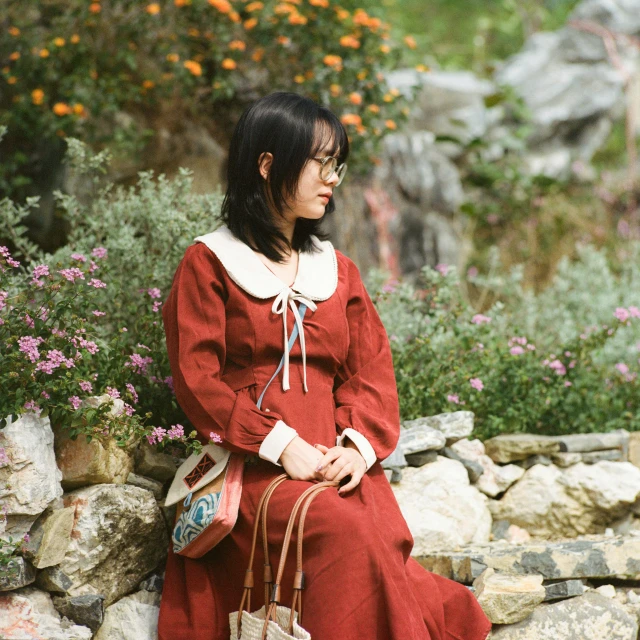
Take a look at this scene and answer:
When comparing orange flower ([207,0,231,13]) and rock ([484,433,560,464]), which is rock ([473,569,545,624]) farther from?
orange flower ([207,0,231,13])

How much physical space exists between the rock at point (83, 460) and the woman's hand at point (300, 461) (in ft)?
1.86

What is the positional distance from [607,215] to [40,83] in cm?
484

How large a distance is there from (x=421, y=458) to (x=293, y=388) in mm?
970

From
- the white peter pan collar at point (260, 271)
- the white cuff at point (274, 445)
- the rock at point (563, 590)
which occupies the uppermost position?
the white peter pan collar at point (260, 271)

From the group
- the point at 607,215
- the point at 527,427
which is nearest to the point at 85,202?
the point at 527,427

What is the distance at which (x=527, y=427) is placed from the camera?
3.79 meters

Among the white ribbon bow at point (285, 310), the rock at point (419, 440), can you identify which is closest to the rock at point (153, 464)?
the white ribbon bow at point (285, 310)

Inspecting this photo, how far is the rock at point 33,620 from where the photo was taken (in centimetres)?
219

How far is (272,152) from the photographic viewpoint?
2.49 metres

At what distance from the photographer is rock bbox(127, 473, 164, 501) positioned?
2625mm

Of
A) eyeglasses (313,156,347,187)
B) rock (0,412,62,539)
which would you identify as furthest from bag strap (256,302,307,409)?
rock (0,412,62,539)

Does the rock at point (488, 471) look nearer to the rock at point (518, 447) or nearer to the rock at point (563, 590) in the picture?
the rock at point (518, 447)

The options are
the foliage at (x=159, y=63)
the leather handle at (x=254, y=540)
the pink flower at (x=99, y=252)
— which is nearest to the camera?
the leather handle at (x=254, y=540)

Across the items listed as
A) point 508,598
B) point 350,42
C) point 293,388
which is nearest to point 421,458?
point 508,598
